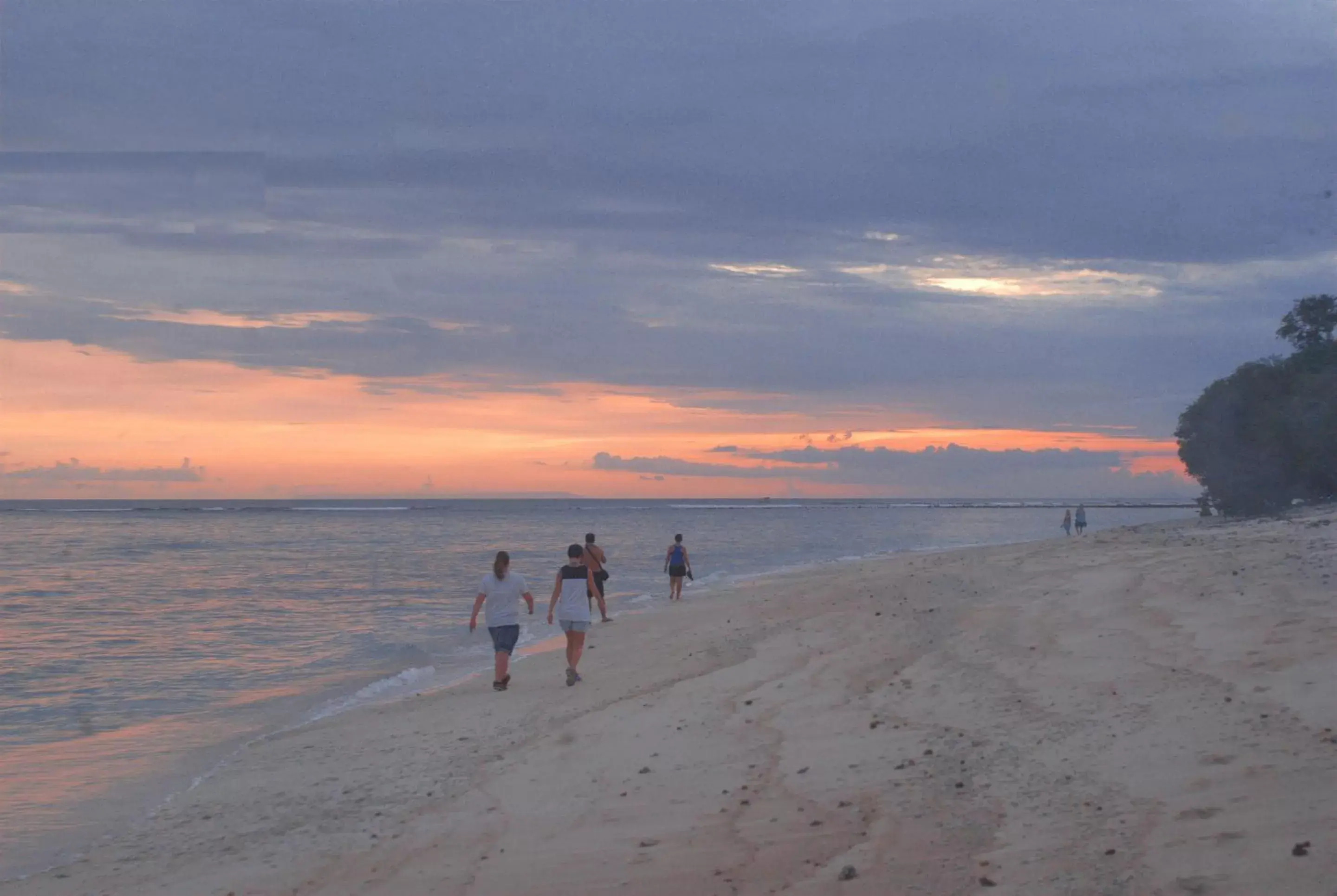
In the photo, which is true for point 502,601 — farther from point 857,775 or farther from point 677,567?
point 677,567

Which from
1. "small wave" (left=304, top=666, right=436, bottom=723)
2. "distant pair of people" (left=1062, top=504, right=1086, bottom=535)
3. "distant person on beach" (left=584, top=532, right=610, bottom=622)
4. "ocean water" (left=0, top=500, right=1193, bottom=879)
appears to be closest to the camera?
"ocean water" (left=0, top=500, right=1193, bottom=879)

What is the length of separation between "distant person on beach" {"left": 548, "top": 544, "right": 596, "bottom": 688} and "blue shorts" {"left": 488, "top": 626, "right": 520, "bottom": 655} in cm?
53

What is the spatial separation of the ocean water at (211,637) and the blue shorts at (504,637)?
2.23m

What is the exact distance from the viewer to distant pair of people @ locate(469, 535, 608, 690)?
1257cm

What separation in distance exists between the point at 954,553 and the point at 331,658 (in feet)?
66.3

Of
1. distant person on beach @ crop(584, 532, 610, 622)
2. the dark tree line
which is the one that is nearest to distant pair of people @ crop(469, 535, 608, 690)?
distant person on beach @ crop(584, 532, 610, 622)

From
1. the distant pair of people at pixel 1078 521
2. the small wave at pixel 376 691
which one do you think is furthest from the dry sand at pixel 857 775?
the distant pair of people at pixel 1078 521

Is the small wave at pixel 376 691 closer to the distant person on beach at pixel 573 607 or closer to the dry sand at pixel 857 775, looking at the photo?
the dry sand at pixel 857 775

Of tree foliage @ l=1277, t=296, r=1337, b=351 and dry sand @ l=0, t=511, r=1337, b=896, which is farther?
tree foliage @ l=1277, t=296, r=1337, b=351

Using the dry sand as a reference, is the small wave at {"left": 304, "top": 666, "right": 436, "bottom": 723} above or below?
below

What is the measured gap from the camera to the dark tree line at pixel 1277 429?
108 feet

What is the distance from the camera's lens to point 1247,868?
4.68 m

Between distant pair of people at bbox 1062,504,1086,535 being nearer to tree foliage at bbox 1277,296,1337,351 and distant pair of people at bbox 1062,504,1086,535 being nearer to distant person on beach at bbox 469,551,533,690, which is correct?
tree foliage at bbox 1277,296,1337,351

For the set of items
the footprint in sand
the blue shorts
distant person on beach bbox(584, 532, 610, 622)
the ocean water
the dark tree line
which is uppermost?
the dark tree line
